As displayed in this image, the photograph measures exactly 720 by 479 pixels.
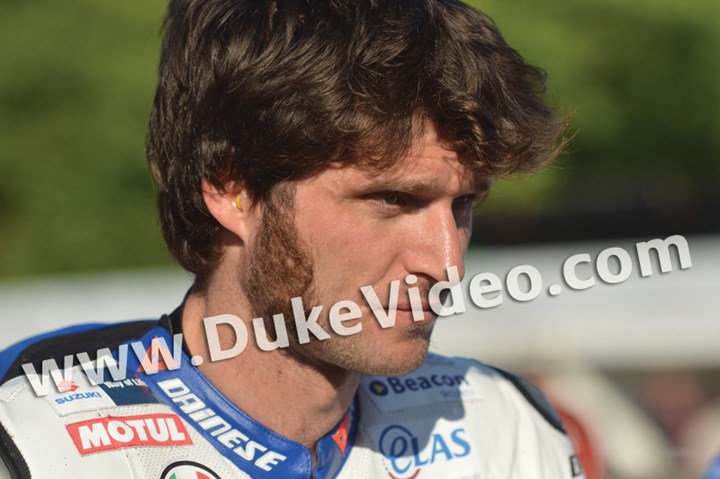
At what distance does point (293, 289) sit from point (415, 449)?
565 millimetres

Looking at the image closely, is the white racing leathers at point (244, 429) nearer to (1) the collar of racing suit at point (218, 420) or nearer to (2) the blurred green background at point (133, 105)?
(1) the collar of racing suit at point (218, 420)

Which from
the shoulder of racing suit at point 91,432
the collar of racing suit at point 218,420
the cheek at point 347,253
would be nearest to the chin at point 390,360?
the cheek at point 347,253

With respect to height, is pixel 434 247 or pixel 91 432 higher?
pixel 434 247

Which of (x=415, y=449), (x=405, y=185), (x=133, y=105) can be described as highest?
(x=133, y=105)

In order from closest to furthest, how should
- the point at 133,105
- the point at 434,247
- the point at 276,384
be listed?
the point at 434,247, the point at 276,384, the point at 133,105

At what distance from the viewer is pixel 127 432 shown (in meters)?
2.00

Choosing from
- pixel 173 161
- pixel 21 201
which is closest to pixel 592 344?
pixel 173 161

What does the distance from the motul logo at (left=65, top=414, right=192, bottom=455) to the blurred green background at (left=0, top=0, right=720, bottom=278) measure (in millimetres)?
5924

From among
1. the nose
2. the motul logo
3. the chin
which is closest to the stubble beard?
the chin

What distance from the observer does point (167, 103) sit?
226 cm

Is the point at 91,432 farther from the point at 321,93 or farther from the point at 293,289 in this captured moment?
the point at 321,93

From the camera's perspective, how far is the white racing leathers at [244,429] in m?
1.93

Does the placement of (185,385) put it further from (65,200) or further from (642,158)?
(642,158)

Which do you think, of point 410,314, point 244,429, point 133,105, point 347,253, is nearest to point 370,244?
point 347,253
